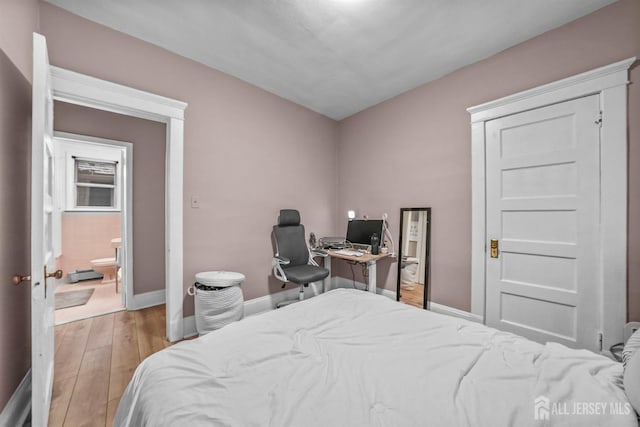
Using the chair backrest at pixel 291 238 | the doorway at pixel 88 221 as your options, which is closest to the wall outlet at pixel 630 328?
the chair backrest at pixel 291 238

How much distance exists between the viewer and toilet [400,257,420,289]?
9.73 feet

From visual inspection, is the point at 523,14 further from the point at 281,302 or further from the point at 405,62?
the point at 281,302

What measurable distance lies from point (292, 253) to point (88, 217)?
3.90 meters

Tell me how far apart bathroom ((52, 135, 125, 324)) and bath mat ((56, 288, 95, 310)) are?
4 centimetres

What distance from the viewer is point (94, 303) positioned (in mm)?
3229

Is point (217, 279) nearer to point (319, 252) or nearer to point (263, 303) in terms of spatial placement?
point (263, 303)

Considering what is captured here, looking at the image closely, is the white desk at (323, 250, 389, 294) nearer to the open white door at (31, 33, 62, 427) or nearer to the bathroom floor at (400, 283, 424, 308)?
the bathroom floor at (400, 283, 424, 308)

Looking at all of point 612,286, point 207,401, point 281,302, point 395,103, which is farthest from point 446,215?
point 207,401

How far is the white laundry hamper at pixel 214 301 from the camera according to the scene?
7.48 feet

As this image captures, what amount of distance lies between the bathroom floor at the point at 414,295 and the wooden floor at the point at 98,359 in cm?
259

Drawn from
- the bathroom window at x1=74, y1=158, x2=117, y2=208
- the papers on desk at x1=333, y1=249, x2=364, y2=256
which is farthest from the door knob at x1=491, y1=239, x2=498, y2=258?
the bathroom window at x1=74, y1=158, x2=117, y2=208

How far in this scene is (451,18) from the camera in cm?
190

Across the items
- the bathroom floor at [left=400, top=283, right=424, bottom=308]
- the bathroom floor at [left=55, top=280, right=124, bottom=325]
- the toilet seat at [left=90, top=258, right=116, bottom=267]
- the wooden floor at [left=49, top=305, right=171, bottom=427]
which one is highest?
the toilet seat at [left=90, top=258, right=116, bottom=267]

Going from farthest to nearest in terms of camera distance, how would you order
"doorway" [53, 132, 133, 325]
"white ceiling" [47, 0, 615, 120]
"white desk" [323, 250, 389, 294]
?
"doorway" [53, 132, 133, 325] < "white desk" [323, 250, 389, 294] < "white ceiling" [47, 0, 615, 120]
